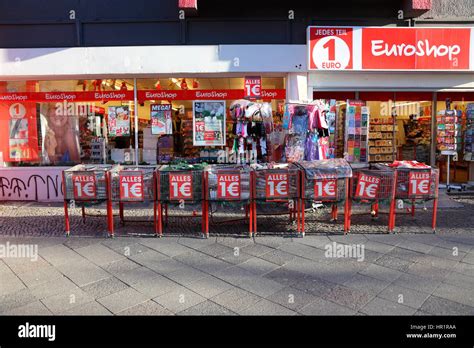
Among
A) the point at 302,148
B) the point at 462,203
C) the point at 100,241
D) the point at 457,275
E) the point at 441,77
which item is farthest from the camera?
the point at 441,77

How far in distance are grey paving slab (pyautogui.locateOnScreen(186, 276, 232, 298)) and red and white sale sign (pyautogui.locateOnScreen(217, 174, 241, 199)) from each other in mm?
1707

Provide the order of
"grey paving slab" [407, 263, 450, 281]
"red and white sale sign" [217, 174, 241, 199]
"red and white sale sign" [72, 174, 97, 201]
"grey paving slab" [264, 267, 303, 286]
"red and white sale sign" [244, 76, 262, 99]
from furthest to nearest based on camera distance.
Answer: "red and white sale sign" [244, 76, 262, 99] < "red and white sale sign" [72, 174, 97, 201] < "red and white sale sign" [217, 174, 241, 199] < "grey paving slab" [407, 263, 450, 281] < "grey paving slab" [264, 267, 303, 286]

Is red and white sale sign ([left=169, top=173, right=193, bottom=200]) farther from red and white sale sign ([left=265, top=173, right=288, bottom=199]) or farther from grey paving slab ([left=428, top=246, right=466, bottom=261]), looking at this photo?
grey paving slab ([left=428, top=246, right=466, bottom=261])

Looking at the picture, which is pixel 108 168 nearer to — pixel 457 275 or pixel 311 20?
pixel 457 275

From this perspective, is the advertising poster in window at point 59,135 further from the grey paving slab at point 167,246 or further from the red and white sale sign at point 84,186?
the grey paving slab at point 167,246

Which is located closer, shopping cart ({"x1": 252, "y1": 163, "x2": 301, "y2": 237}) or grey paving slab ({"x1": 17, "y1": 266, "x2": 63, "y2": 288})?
grey paving slab ({"x1": 17, "y1": 266, "x2": 63, "y2": 288})

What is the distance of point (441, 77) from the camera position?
9.21 metres

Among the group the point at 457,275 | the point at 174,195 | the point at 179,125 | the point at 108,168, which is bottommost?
the point at 457,275

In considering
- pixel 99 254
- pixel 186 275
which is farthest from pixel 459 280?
pixel 99 254

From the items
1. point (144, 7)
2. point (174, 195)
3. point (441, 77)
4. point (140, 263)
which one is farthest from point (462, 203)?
point (144, 7)

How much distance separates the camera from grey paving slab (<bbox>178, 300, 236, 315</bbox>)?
368 centimetres

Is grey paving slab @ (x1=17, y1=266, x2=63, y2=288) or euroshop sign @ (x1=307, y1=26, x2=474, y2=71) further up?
euroshop sign @ (x1=307, y1=26, x2=474, y2=71)

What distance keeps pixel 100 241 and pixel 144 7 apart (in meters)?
5.66

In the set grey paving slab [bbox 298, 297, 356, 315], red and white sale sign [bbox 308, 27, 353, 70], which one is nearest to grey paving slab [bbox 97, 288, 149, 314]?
grey paving slab [bbox 298, 297, 356, 315]
